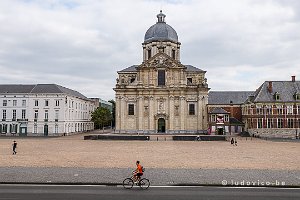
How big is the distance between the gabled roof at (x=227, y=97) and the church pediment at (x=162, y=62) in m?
15.5

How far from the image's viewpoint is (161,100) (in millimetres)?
77500

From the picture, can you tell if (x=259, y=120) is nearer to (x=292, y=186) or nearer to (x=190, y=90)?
(x=190, y=90)

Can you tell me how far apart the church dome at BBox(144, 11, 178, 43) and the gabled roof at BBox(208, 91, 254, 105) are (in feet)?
59.7

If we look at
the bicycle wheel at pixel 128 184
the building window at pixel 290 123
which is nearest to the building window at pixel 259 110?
the building window at pixel 290 123

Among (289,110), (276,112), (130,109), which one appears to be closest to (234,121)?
(276,112)

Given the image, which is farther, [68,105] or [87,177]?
[68,105]

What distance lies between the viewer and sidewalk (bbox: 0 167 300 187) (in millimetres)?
17750

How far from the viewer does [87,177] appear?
1897 centimetres

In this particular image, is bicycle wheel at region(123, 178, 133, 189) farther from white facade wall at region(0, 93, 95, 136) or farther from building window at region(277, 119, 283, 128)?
white facade wall at region(0, 93, 95, 136)

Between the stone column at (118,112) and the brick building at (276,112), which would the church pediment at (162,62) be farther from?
the brick building at (276,112)

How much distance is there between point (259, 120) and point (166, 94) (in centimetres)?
2164

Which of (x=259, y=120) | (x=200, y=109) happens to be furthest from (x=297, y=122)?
(x=200, y=109)

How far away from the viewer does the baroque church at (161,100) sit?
7631 centimetres

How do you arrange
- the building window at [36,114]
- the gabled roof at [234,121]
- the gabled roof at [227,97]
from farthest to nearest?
the gabled roof at [227,97]
the gabled roof at [234,121]
the building window at [36,114]
